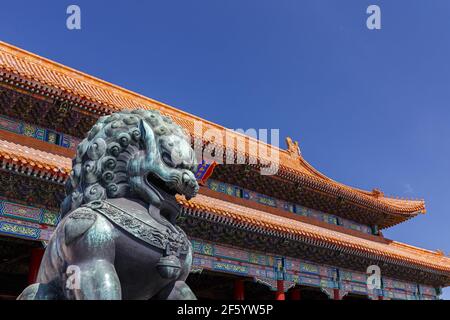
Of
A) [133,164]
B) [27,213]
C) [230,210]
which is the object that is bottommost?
[133,164]

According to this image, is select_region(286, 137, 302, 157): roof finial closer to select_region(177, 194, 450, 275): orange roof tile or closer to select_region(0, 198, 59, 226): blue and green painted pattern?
select_region(177, 194, 450, 275): orange roof tile

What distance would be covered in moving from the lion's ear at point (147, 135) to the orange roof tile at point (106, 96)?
843 centimetres

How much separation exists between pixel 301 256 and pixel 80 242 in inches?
491

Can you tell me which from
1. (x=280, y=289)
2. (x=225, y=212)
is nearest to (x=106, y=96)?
(x=225, y=212)

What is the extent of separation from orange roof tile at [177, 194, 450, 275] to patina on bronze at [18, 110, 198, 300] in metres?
7.12

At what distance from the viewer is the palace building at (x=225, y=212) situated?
31.9 ft

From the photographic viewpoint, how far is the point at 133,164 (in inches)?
104

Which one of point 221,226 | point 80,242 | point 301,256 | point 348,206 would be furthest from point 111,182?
point 348,206

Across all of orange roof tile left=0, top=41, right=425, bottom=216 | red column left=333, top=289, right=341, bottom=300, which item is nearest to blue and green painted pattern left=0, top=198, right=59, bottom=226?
orange roof tile left=0, top=41, right=425, bottom=216

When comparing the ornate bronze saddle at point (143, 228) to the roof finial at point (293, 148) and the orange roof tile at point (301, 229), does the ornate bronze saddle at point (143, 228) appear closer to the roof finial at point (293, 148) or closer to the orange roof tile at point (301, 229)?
the orange roof tile at point (301, 229)

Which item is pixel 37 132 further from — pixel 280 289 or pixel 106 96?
pixel 280 289

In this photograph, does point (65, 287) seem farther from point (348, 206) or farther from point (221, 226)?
point (348, 206)

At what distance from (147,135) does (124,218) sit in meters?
0.50

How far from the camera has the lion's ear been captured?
8.70ft
